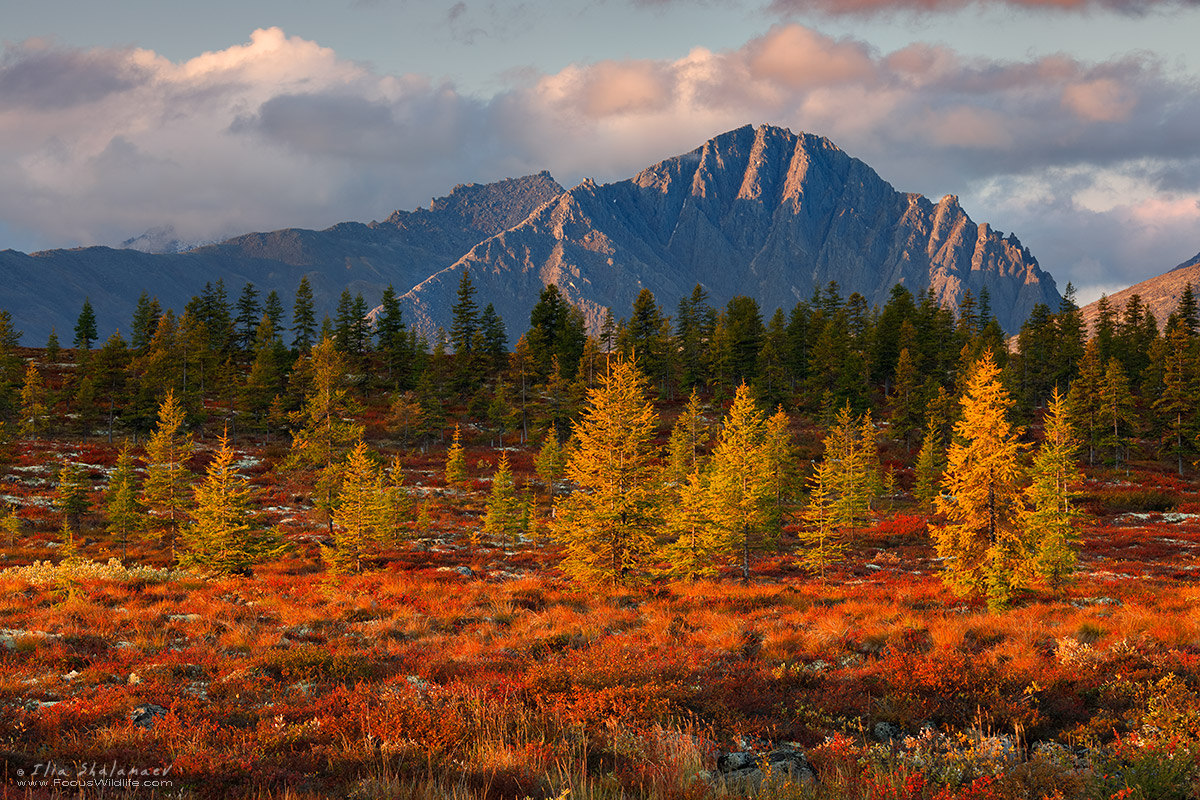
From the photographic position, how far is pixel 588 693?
744cm

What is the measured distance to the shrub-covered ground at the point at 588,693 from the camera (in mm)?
5336

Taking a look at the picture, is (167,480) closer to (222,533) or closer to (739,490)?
(222,533)

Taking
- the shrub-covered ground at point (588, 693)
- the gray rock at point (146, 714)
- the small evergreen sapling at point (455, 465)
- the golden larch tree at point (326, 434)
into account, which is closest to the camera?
the shrub-covered ground at point (588, 693)

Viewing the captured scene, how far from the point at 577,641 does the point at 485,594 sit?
6.99 metres

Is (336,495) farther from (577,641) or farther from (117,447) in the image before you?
(117,447)

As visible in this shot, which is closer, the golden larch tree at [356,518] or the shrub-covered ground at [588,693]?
the shrub-covered ground at [588,693]

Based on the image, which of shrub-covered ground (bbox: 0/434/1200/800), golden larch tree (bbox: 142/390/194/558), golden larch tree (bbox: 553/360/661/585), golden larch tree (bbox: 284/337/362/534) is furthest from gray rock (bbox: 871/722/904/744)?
golden larch tree (bbox: 142/390/194/558)

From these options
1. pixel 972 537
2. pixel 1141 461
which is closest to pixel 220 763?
pixel 972 537

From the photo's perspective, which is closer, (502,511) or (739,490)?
(739,490)

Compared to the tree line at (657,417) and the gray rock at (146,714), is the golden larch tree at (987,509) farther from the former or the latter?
the gray rock at (146,714)

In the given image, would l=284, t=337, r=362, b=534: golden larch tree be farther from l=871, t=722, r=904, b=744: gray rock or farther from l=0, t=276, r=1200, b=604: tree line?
l=871, t=722, r=904, b=744: gray rock

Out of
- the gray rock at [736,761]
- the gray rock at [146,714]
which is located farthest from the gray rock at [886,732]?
the gray rock at [146,714]

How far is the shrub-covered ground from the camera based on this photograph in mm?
5336

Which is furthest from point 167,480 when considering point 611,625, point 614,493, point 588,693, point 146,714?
point 588,693
